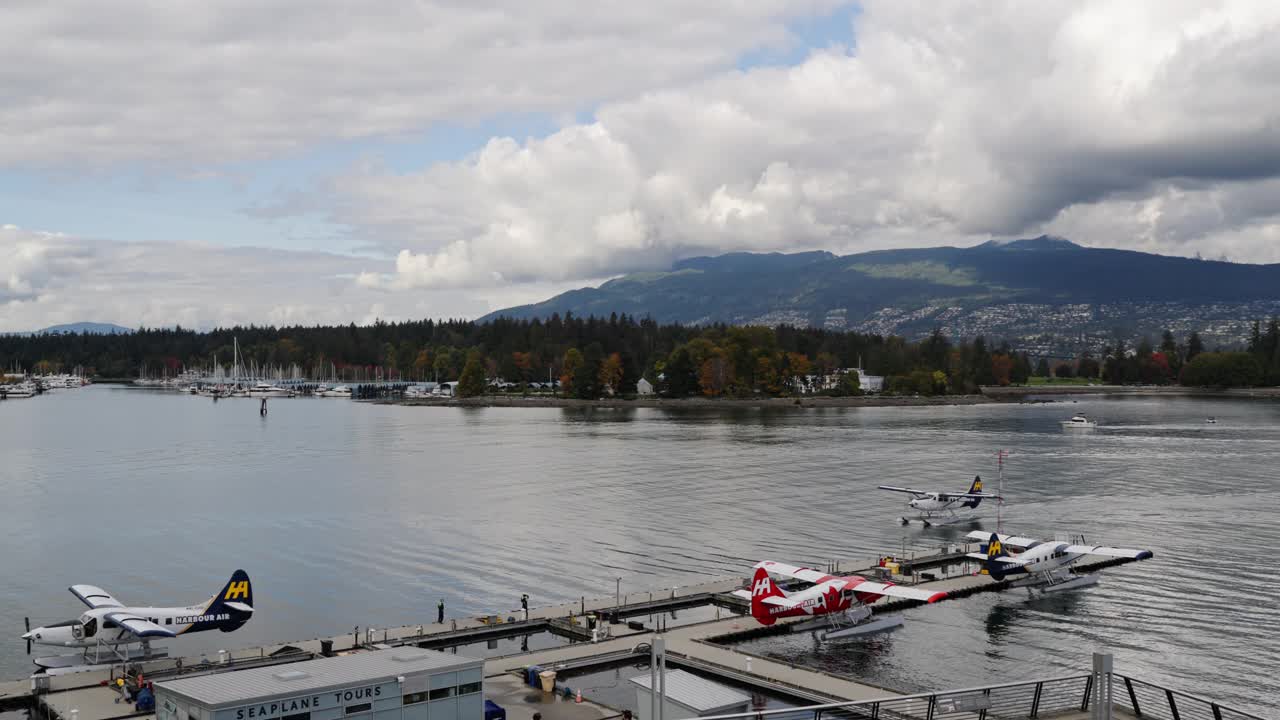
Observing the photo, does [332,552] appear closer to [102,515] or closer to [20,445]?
[102,515]

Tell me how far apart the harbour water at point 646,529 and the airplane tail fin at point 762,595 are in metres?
1.40

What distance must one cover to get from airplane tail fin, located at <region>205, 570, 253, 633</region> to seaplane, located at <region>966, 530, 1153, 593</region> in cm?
3877

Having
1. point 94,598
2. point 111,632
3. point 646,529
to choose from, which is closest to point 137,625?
point 111,632

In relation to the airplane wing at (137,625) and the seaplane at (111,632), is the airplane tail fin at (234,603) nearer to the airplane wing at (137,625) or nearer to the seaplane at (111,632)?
the seaplane at (111,632)

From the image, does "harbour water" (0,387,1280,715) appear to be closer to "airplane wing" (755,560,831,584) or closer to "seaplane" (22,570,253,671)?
"seaplane" (22,570,253,671)

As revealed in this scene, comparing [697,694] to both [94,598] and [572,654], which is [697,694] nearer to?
[572,654]

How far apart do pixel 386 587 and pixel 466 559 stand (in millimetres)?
8089

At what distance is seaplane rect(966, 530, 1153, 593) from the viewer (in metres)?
55.4

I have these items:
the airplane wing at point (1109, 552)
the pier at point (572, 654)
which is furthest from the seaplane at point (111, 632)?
the airplane wing at point (1109, 552)

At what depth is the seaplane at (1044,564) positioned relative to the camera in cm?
5538

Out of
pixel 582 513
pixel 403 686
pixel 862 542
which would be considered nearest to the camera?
pixel 403 686

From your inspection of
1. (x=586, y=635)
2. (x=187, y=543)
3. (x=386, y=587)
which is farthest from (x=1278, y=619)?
(x=187, y=543)

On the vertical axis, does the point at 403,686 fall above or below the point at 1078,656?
above

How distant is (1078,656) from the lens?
1700 inches
